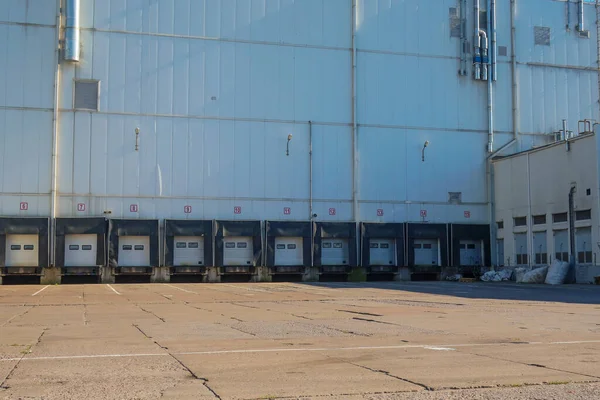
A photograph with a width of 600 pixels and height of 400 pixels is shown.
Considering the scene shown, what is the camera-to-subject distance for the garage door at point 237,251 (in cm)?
3931

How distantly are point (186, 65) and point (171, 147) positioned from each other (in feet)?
15.3

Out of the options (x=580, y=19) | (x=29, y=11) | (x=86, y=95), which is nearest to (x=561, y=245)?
(x=580, y=19)

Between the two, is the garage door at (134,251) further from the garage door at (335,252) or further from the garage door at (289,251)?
the garage door at (335,252)

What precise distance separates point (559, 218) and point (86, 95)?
25.9 meters

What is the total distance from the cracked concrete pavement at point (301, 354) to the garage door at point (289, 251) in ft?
70.8

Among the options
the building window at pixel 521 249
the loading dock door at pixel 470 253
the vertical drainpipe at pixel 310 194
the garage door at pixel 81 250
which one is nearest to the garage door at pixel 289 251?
the vertical drainpipe at pixel 310 194

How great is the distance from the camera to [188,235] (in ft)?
126

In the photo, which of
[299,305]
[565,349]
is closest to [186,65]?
[299,305]

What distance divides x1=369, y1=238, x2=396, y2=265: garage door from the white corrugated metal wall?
1612 millimetres

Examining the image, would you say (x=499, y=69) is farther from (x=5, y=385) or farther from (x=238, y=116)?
(x=5, y=385)

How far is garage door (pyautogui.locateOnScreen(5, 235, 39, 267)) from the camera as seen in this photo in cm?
3647

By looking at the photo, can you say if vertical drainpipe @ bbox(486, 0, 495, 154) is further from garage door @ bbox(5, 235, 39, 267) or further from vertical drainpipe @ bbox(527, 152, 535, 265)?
garage door @ bbox(5, 235, 39, 267)

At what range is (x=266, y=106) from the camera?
1598 inches

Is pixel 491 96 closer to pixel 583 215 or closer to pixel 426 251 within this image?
pixel 426 251
